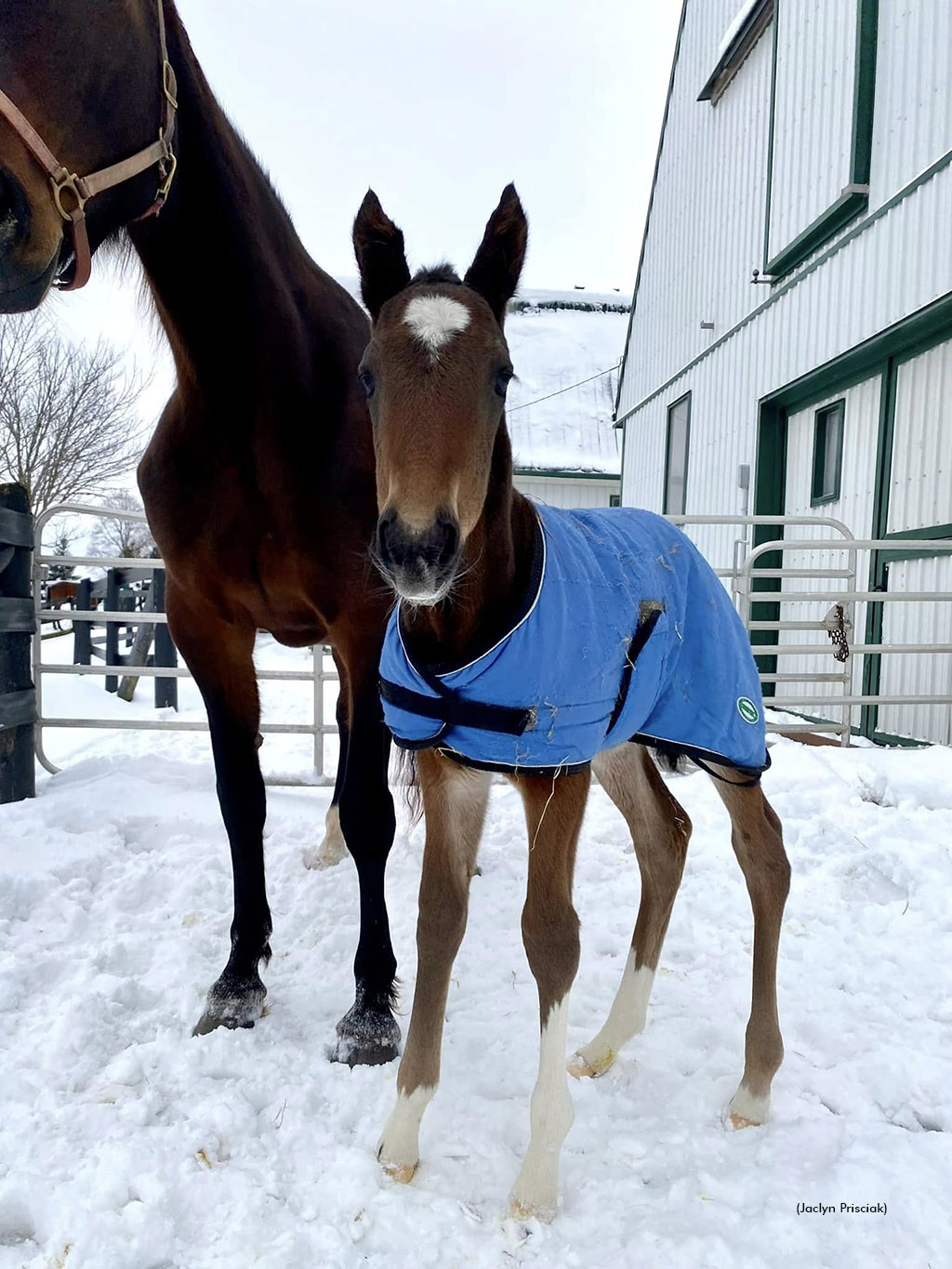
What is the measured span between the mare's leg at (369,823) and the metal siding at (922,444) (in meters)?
4.60

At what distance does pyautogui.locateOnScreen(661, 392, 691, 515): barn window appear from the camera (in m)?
9.57

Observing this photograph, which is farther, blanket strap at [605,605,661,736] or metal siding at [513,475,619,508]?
metal siding at [513,475,619,508]

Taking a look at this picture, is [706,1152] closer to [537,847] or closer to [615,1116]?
[615,1116]

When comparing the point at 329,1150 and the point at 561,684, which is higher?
the point at 561,684

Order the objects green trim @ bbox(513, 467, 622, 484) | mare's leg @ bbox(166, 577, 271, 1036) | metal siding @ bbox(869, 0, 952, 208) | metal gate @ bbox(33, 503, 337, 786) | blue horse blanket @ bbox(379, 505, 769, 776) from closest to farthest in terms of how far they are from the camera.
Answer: blue horse blanket @ bbox(379, 505, 769, 776) → mare's leg @ bbox(166, 577, 271, 1036) → metal gate @ bbox(33, 503, 337, 786) → metal siding @ bbox(869, 0, 952, 208) → green trim @ bbox(513, 467, 622, 484)

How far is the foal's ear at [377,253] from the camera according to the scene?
1.80 m

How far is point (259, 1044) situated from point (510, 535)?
1541 millimetres

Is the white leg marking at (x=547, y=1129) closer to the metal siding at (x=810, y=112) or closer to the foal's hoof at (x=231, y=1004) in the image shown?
the foal's hoof at (x=231, y=1004)

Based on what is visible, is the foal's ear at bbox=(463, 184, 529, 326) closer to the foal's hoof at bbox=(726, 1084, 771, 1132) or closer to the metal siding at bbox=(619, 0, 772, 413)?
the foal's hoof at bbox=(726, 1084, 771, 1132)

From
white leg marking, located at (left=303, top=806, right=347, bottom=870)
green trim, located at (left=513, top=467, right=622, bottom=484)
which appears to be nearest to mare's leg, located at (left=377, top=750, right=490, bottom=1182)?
white leg marking, located at (left=303, top=806, right=347, bottom=870)

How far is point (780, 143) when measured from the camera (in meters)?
6.98

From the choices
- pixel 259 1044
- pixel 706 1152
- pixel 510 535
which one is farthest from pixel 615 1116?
pixel 510 535

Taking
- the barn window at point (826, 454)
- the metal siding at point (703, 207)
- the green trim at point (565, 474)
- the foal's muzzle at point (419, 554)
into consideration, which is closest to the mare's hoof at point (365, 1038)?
the foal's muzzle at point (419, 554)

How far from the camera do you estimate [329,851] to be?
136 inches
